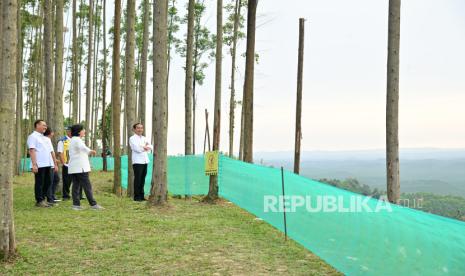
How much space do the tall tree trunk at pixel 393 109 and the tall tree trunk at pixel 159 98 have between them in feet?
14.6

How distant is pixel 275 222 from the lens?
7.97 meters

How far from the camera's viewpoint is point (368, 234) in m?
4.71

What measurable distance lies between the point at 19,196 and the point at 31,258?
7.04 m

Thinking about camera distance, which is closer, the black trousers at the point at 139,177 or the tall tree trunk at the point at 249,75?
the black trousers at the point at 139,177

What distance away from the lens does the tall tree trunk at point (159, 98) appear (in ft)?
33.2

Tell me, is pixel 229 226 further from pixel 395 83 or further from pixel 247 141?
pixel 247 141

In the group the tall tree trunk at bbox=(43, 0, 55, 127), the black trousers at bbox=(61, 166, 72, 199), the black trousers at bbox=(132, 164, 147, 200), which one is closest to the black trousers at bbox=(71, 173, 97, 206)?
the black trousers at bbox=(132, 164, 147, 200)

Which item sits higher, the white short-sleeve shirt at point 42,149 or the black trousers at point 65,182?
the white short-sleeve shirt at point 42,149

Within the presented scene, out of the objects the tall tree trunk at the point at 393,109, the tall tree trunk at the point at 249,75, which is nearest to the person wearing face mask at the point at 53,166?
the tall tree trunk at the point at 249,75

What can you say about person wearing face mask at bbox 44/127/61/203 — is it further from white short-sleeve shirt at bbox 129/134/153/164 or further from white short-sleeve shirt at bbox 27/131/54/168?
white short-sleeve shirt at bbox 129/134/153/164

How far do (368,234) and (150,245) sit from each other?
10.8ft

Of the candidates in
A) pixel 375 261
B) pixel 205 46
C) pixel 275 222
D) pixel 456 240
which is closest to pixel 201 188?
pixel 275 222

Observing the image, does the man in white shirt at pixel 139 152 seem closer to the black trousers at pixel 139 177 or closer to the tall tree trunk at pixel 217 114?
the black trousers at pixel 139 177

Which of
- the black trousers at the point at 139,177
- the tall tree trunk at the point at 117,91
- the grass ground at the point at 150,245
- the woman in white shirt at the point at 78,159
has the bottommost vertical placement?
the grass ground at the point at 150,245
